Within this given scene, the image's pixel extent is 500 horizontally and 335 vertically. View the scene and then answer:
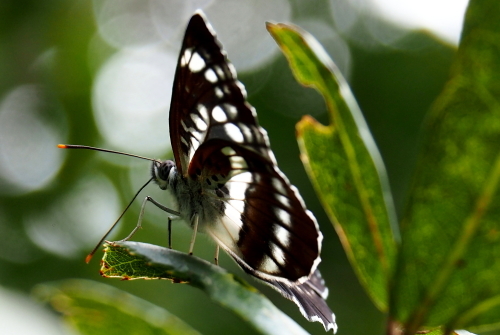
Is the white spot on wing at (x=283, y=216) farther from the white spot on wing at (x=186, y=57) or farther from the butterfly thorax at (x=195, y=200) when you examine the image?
the white spot on wing at (x=186, y=57)

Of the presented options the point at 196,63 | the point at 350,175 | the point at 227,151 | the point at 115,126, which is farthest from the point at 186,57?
the point at 115,126

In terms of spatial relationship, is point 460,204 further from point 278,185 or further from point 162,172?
point 162,172

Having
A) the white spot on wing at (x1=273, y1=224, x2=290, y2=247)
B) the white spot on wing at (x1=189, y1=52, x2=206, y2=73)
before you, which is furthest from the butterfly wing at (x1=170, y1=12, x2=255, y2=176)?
the white spot on wing at (x1=273, y1=224, x2=290, y2=247)

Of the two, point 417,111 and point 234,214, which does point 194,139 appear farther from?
point 417,111

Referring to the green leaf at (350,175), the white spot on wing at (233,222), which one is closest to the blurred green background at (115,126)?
the white spot on wing at (233,222)

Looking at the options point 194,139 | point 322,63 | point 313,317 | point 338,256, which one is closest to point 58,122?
point 338,256
